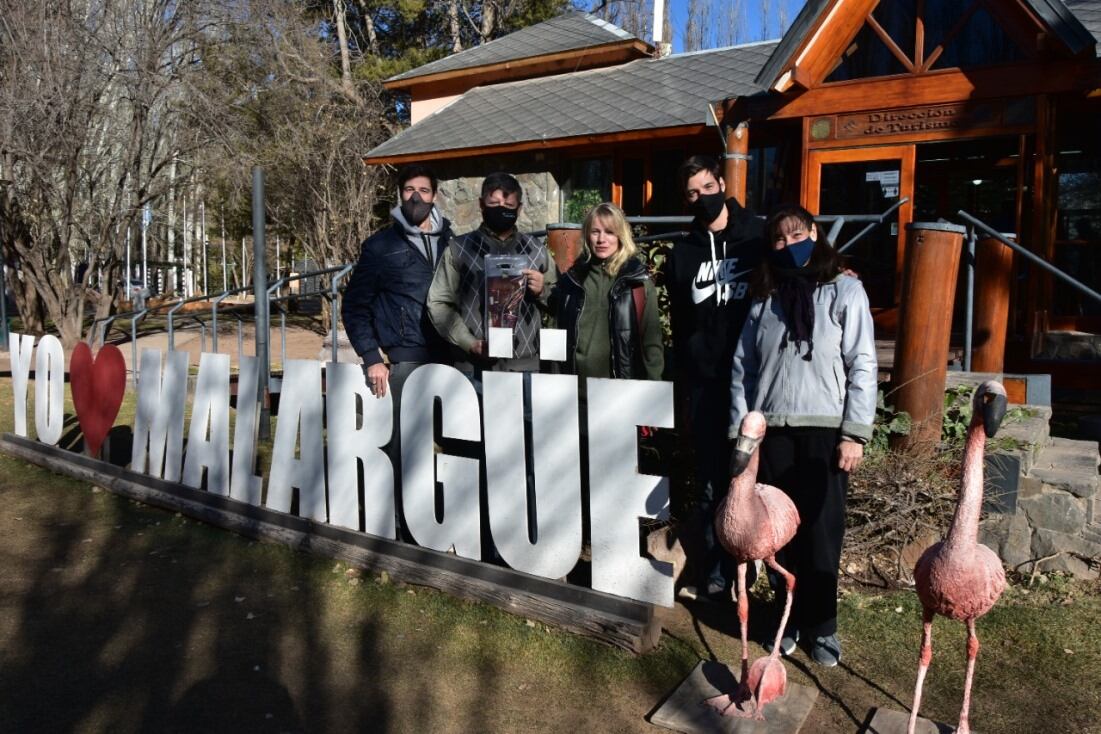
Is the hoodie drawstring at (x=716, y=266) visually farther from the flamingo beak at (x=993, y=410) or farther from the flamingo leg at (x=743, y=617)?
the flamingo beak at (x=993, y=410)

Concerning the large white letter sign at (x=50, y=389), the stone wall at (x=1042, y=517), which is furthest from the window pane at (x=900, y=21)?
the large white letter sign at (x=50, y=389)

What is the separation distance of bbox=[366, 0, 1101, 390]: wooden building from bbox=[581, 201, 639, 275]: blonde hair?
2690mm

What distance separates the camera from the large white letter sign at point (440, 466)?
396cm

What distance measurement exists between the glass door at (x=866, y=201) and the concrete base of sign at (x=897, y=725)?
6272 mm

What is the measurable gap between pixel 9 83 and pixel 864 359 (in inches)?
517

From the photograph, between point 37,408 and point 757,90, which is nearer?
point 37,408

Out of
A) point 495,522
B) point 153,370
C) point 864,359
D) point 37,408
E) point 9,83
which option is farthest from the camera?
point 9,83

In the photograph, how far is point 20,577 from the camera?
427 cm

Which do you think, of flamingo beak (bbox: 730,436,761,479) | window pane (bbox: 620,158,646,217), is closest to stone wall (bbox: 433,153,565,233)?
window pane (bbox: 620,158,646,217)

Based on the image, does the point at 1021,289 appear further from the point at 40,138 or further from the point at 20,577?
the point at 40,138

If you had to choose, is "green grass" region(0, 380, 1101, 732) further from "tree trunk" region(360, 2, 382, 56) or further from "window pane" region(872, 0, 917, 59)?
"tree trunk" region(360, 2, 382, 56)

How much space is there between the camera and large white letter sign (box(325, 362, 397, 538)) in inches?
167

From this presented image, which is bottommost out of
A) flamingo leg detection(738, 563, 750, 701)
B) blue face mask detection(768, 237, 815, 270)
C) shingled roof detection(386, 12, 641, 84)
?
flamingo leg detection(738, 563, 750, 701)

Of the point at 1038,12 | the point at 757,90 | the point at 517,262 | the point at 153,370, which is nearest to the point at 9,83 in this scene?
the point at 153,370
